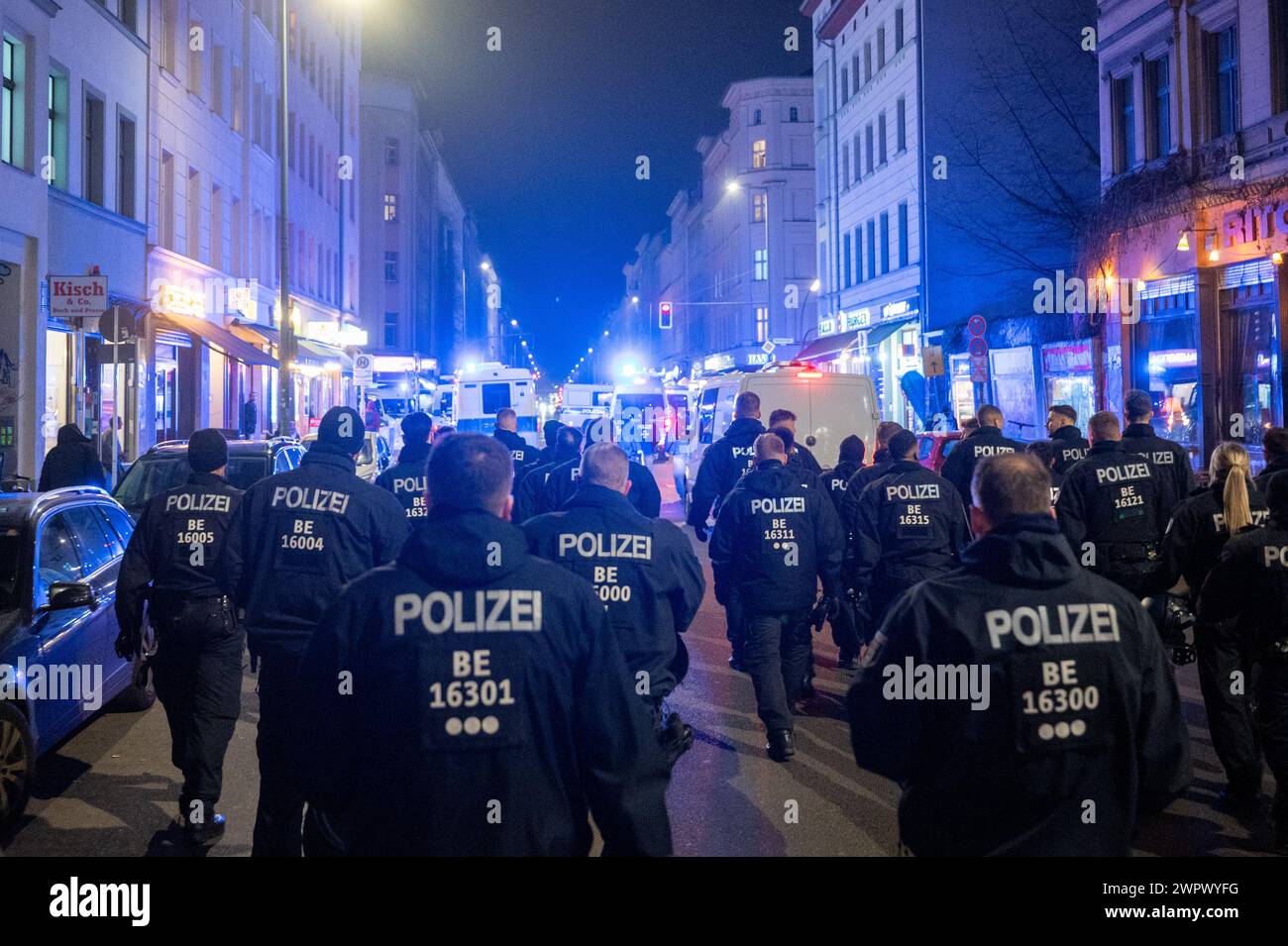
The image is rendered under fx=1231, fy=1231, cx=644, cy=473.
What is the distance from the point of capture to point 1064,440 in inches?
443

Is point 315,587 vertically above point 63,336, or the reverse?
point 63,336

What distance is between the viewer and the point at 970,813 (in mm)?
3229

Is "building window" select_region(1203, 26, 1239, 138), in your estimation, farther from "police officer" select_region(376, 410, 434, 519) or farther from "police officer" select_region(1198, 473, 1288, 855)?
"police officer" select_region(1198, 473, 1288, 855)

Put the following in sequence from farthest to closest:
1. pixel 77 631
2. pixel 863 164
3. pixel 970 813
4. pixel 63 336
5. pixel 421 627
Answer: pixel 863 164
pixel 63 336
pixel 77 631
pixel 970 813
pixel 421 627

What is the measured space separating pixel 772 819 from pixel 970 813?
10.4ft

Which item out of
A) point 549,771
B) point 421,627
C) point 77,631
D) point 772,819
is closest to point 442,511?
point 421,627

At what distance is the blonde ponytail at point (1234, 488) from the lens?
6.50 meters

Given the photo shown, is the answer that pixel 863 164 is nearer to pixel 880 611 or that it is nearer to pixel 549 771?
pixel 880 611

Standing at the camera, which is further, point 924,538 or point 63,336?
point 63,336

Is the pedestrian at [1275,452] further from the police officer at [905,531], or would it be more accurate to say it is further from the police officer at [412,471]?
the police officer at [412,471]

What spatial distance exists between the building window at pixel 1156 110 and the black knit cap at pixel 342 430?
2065 centimetres

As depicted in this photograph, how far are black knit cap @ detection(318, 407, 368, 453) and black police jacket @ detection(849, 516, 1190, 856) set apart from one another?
129 inches

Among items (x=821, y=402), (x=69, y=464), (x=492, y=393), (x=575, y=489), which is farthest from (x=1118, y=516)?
(x=492, y=393)

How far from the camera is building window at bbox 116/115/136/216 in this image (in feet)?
79.0
